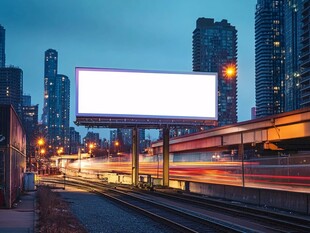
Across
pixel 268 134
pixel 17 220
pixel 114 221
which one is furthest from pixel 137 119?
pixel 17 220

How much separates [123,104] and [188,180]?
1119 cm

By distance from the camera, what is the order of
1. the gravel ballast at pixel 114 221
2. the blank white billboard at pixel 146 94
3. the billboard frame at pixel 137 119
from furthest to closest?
the billboard frame at pixel 137 119, the blank white billboard at pixel 146 94, the gravel ballast at pixel 114 221

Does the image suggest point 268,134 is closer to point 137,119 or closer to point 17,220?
point 137,119

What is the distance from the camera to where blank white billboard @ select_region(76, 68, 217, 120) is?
5291 cm

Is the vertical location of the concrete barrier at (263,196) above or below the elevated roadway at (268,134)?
below

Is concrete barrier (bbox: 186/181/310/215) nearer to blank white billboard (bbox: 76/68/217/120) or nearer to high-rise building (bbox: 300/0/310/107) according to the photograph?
blank white billboard (bbox: 76/68/217/120)

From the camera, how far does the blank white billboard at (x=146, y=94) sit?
174 ft

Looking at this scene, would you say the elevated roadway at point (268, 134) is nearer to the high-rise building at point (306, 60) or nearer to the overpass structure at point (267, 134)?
the overpass structure at point (267, 134)

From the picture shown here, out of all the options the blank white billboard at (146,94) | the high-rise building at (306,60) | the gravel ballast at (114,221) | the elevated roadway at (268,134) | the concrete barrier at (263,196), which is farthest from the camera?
the high-rise building at (306,60)

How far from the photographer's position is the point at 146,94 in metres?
54.0

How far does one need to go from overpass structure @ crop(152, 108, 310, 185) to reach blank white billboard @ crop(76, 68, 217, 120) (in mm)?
3377

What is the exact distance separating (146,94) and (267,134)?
59.5 ft

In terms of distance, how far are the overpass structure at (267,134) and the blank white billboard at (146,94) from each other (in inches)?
133

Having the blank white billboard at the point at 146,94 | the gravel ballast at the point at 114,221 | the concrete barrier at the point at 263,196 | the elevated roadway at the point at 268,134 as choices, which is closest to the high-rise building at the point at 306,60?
the blank white billboard at the point at 146,94
